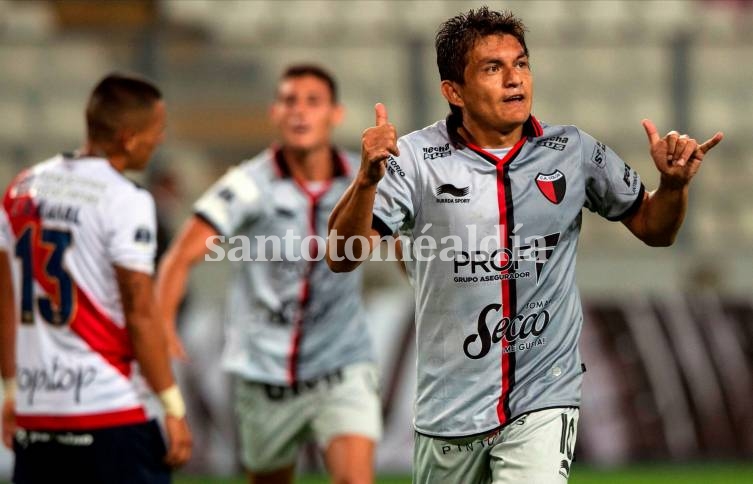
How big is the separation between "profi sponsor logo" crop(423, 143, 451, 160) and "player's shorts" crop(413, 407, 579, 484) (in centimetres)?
95

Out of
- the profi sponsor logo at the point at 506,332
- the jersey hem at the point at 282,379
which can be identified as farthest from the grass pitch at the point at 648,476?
the profi sponsor logo at the point at 506,332

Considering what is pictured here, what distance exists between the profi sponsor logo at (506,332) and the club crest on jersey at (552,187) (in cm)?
37

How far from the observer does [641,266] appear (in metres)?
11.9

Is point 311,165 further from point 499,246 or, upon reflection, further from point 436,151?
point 499,246

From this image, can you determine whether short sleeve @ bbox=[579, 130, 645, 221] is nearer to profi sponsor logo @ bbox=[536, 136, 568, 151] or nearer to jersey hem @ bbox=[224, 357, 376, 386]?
profi sponsor logo @ bbox=[536, 136, 568, 151]

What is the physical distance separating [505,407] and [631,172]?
962mm

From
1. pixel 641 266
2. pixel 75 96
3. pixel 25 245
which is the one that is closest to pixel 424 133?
pixel 25 245

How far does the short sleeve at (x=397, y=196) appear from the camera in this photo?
180 inches

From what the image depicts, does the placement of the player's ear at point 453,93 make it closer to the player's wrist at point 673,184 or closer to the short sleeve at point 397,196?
the short sleeve at point 397,196

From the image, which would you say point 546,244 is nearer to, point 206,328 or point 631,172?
point 631,172

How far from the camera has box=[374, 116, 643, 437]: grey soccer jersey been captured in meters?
4.71

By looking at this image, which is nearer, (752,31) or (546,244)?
(546,244)

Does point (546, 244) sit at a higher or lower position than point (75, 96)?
lower

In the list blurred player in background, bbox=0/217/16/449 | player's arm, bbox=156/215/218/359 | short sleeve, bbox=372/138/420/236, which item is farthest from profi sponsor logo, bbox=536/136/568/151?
player's arm, bbox=156/215/218/359
